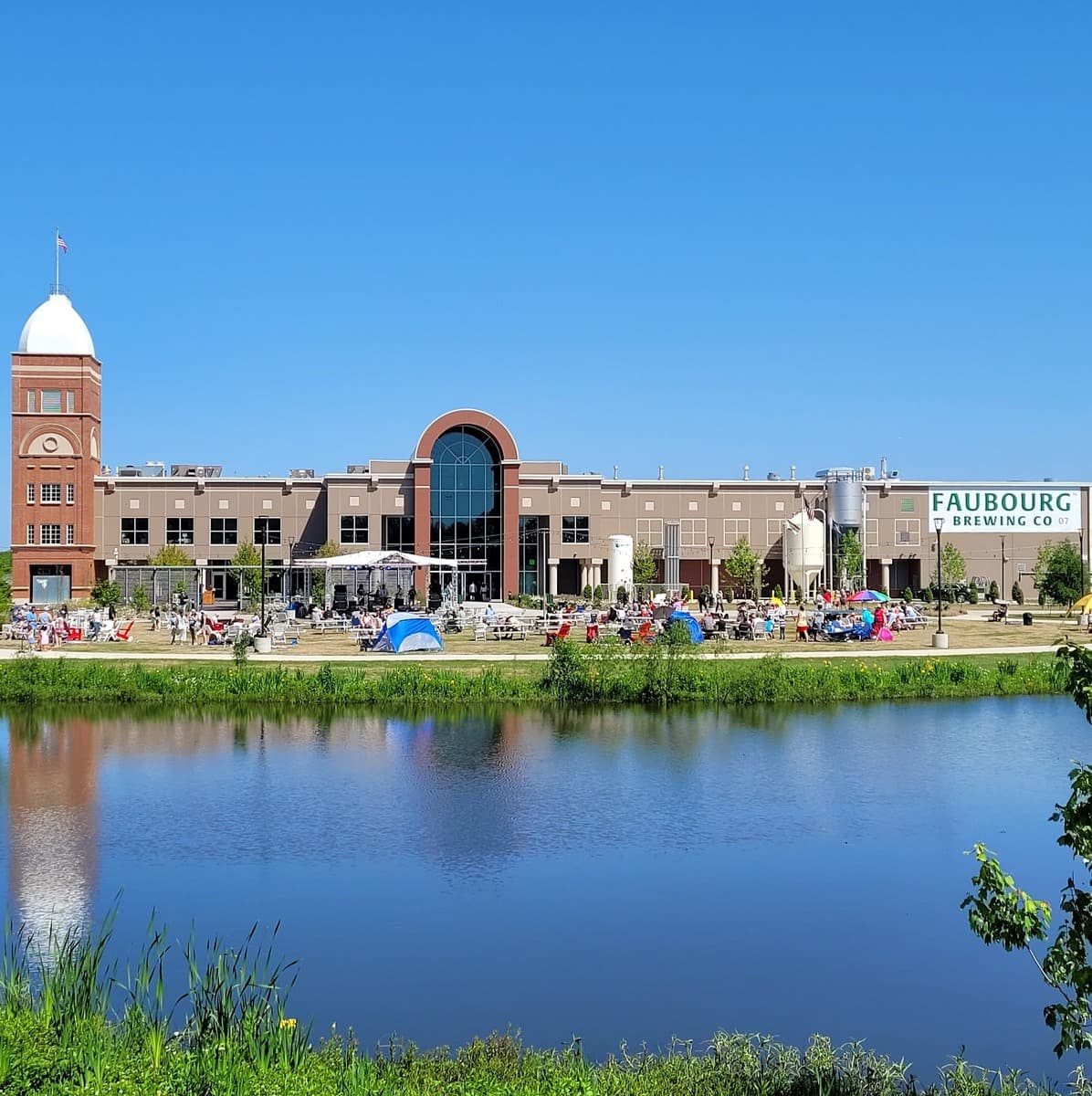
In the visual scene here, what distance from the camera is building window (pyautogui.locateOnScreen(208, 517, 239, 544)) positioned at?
7438 cm

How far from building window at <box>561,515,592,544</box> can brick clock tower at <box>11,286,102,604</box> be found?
26.4 metres

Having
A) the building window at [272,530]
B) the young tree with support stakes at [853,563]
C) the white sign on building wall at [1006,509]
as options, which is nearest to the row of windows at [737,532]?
the white sign on building wall at [1006,509]

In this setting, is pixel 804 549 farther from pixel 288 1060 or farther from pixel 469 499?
pixel 288 1060

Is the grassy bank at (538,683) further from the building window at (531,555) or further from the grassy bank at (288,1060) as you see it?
the building window at (531,555)

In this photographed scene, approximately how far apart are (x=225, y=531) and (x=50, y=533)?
937 centimetres

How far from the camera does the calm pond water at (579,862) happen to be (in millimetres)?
12945

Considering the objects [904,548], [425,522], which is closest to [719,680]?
[425,522]

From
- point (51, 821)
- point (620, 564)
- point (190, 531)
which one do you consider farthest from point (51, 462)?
point (51, 821)

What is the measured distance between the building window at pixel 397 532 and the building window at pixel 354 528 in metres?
1.18

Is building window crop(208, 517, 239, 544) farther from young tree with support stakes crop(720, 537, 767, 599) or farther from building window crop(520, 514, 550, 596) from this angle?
young tree with support stakes crop(720, 537, 767, 599)

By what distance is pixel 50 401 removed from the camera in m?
70.8

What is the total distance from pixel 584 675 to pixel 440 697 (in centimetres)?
385

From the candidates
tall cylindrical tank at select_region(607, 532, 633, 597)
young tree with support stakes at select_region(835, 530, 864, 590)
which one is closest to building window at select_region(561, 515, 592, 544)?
tall cylindrical tank at select_region(607, 532, 633, 597)

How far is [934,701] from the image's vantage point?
34156mm
